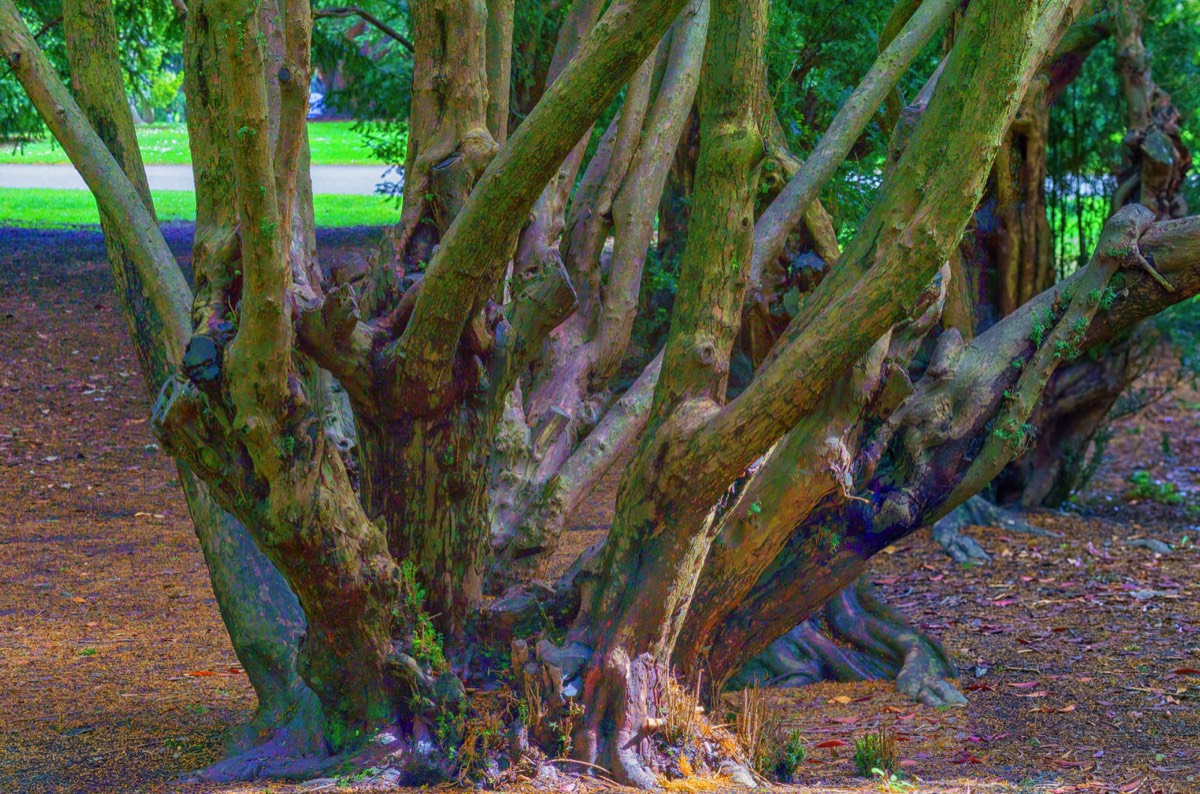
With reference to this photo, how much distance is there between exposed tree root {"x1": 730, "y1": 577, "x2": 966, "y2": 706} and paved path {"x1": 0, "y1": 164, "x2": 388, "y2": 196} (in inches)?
717

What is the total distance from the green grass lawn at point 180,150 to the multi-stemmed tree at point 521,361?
2286cm

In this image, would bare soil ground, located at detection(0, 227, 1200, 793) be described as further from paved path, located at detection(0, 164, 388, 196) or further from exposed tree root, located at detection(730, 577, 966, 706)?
paved path, located at detection(0, 164, 388, 196)

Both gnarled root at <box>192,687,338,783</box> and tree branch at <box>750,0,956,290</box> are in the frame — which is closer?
gnarled root at <box>192,687,338,783</box>

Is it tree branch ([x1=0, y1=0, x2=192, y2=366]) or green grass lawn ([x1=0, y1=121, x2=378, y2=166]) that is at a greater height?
green grass lawn ([x1=0, y1=121, x2=378, y2=166])

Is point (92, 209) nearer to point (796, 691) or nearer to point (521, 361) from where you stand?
point (796, 691)

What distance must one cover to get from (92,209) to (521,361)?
18636 millimetres

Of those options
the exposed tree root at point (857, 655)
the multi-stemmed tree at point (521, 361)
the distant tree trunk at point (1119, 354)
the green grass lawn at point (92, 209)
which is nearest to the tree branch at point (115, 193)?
the multi-stemmed tree at point (521, 361)

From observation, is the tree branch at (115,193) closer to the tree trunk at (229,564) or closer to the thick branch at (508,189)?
the tree trunk at (229,564)

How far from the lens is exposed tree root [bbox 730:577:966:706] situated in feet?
17.4

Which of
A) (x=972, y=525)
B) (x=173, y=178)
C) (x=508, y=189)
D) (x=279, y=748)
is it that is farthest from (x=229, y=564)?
(x=173, y=178)

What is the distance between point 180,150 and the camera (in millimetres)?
33000

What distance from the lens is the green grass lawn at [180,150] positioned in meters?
29.9

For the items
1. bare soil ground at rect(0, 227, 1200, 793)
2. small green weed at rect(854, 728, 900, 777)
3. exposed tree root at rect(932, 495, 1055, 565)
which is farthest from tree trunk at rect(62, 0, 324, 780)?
exposed tree root at rect(932, 495, 1055, 565)


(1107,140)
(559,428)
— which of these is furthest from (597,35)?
(1107,140)
